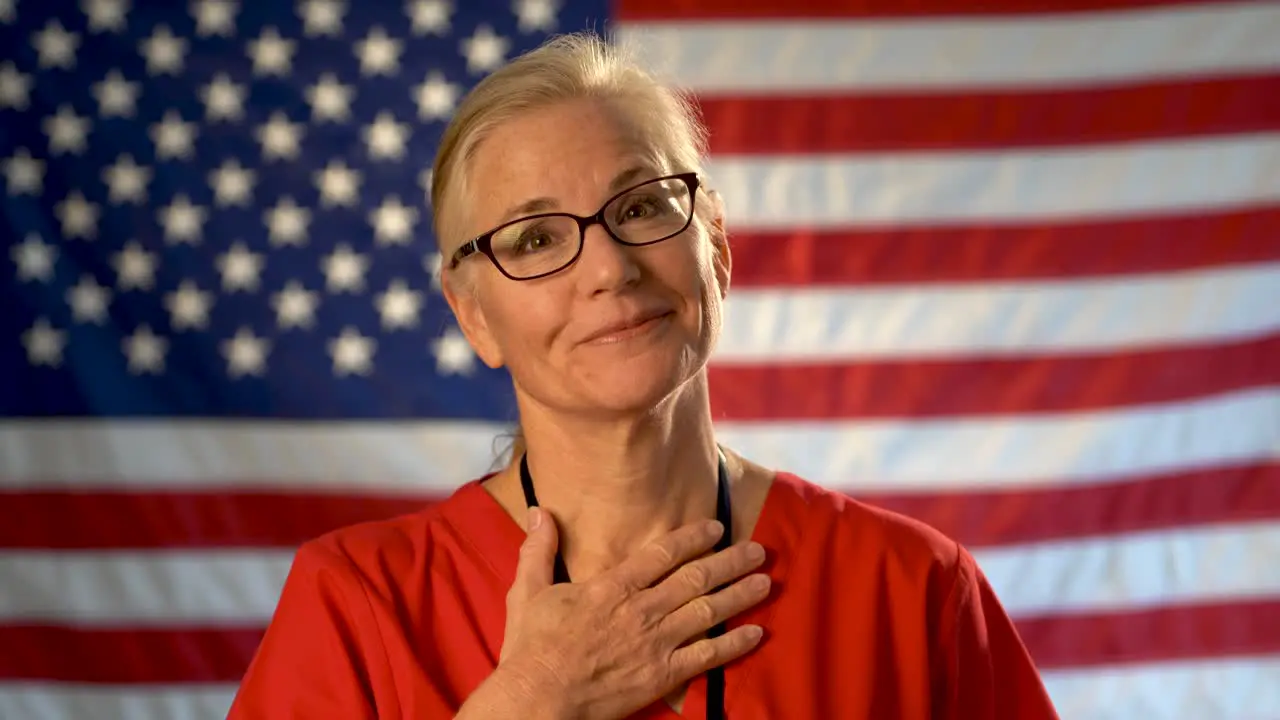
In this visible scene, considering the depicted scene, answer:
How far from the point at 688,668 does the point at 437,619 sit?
0.95ft

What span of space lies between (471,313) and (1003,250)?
146 cm

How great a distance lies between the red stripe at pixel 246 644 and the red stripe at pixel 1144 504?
0.59ft

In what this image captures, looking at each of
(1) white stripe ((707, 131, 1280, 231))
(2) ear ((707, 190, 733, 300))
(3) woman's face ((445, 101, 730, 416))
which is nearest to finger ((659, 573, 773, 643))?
(3) woman's face ((445, 101, 730, 416))

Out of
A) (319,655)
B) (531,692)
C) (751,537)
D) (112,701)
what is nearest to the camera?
(531,692)

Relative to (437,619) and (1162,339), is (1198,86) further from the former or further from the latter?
(437,619)

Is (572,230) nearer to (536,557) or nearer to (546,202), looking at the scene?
(546,202)

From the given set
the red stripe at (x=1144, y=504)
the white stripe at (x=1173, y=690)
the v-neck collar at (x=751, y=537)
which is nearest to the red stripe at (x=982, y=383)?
the red stripe at (x=1144, y=504)

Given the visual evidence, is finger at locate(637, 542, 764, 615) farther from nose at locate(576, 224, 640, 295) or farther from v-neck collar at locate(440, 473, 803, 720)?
nose at locate(576, 224, 640, 295)

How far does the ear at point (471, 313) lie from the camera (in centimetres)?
150

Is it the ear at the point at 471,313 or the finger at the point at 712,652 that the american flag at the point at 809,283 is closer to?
the ear at the point at 471,313

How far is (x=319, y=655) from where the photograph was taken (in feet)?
4.60

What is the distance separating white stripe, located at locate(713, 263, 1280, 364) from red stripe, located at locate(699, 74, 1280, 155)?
0.30 meters

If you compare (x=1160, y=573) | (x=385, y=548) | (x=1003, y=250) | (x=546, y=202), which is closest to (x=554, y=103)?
(x=546, y=202)

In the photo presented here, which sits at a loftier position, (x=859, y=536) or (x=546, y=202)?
(x=546, y=202)
